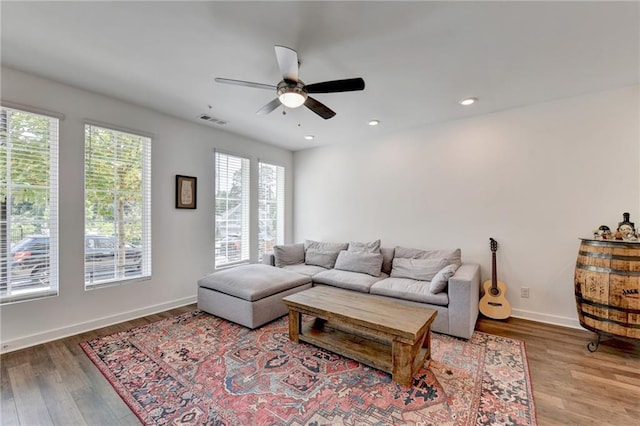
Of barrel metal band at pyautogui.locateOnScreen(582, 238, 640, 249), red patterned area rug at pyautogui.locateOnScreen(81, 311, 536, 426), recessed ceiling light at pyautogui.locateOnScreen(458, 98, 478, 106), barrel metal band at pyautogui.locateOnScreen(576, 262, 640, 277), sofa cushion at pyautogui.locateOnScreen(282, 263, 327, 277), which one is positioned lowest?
red patterned area rug at pyautogui.locateOnScreen(81, 311, 536, 426)

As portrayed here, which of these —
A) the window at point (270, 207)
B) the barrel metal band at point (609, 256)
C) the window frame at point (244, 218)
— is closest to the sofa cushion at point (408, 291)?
the barrel metal band at point (609, 256)

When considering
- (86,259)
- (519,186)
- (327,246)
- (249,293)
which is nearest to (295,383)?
(249,293)

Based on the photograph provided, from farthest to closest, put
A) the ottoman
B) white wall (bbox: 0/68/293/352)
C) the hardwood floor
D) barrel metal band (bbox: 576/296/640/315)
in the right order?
the ottoman < white wall (bbox: 0/68/293/352) < barrel metal band (bbox: 576/296/640/315) < the hardwood floor

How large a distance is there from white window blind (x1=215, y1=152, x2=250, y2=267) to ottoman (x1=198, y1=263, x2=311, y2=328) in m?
0.91

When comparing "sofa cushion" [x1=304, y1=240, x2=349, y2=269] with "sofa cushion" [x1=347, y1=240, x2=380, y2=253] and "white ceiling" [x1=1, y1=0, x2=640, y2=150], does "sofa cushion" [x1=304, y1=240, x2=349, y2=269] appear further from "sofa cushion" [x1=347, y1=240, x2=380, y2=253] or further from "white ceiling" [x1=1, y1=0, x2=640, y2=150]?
"white ceiling" [x1=1, y1=0, x2=640, y2=150]

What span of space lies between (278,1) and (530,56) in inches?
83.2

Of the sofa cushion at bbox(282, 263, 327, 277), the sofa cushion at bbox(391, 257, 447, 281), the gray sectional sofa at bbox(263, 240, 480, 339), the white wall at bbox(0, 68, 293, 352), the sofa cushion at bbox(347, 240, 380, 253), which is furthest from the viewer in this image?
the sofa cushion at bbox(347, 240, 380, 253)

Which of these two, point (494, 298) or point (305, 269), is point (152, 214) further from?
point (494, 298)

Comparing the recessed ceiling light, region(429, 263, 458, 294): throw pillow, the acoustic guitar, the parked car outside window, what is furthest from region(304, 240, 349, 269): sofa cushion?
the recessed ceiling light

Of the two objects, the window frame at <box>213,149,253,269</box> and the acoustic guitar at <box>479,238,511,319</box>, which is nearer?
the acoustic guitar at <box>479,238,511,319</box>

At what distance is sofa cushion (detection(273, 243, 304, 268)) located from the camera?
434 cm

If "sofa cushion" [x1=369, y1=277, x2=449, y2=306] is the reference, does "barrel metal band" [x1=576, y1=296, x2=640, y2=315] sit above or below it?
above

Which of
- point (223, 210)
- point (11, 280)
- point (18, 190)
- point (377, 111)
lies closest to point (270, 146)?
point (223, 210)

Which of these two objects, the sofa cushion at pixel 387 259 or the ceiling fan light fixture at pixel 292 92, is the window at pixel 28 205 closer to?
the ceiling fan light fixture at pixel 292 92
